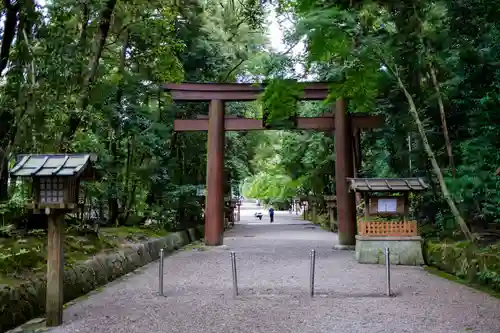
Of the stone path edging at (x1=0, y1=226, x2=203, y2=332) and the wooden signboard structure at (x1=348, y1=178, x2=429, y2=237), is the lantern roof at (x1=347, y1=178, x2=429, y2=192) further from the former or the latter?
the stone path edging at (x1=0, y1=226, x2=203, y2=332)

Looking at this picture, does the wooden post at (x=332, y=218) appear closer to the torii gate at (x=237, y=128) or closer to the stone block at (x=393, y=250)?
the torii gate at (x=237, y=128)

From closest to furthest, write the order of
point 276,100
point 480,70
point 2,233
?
1. point 276,100
2. point 2,233
3. point 480,70

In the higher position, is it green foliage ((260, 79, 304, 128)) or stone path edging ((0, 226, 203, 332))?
green foliage ((260, 79, 304, 128))

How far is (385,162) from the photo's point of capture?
1641 cm

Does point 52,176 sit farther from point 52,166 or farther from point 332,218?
point 332,218

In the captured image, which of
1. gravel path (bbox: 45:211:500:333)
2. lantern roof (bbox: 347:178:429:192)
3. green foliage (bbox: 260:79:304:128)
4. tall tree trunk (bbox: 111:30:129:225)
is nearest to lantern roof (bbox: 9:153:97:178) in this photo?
gravel path (bbox: 45:211:500:333)

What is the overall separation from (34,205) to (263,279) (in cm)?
523

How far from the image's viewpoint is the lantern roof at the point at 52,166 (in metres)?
5.92

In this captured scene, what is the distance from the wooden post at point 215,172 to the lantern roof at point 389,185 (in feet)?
17.2

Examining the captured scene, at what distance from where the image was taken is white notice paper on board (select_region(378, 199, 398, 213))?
40.1 ft

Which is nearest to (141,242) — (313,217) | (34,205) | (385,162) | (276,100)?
(34,205)

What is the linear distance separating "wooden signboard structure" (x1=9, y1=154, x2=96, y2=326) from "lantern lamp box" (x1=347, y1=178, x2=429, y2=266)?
806cm

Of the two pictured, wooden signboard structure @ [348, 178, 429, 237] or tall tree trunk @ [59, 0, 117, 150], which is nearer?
tall tree trunk @ [59, 0, 117, 150]

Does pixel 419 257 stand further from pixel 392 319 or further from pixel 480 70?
pixel 392 319
